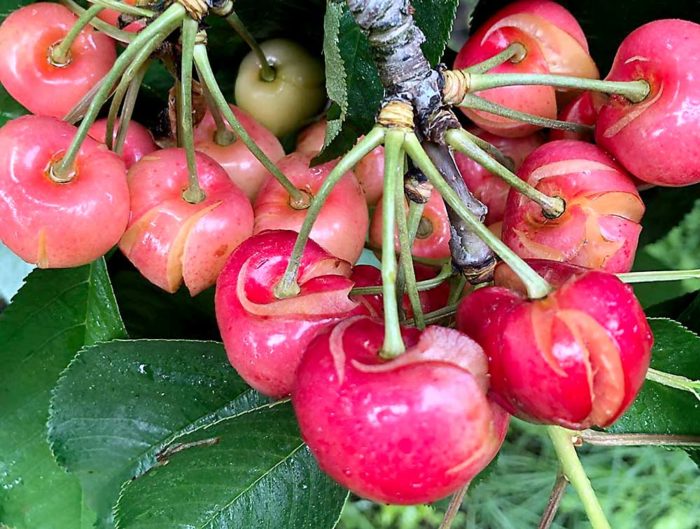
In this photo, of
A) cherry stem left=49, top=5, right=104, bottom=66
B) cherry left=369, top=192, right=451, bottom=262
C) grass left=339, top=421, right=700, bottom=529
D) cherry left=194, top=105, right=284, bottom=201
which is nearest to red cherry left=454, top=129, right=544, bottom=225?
cherry left=369, top=192, right=451, bottom=262

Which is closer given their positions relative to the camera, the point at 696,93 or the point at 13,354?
the point at 696,93

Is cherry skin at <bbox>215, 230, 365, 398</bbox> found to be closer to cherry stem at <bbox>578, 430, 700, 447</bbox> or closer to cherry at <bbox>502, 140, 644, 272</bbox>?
cherry at <bbox>502, 140, 644, 272</bbox>

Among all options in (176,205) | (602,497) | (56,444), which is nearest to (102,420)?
(56,444)

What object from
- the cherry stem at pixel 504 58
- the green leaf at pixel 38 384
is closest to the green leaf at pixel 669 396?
the cherry stem at pixel 504 58

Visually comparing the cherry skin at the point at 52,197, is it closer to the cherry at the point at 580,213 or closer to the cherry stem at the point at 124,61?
the cherry stem at the point at 124,61

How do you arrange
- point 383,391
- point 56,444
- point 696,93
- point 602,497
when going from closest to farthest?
point 383,391
point 696,93
point 56,444
point 602,497

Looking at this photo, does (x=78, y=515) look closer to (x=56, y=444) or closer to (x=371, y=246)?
(x=56, y=444)
